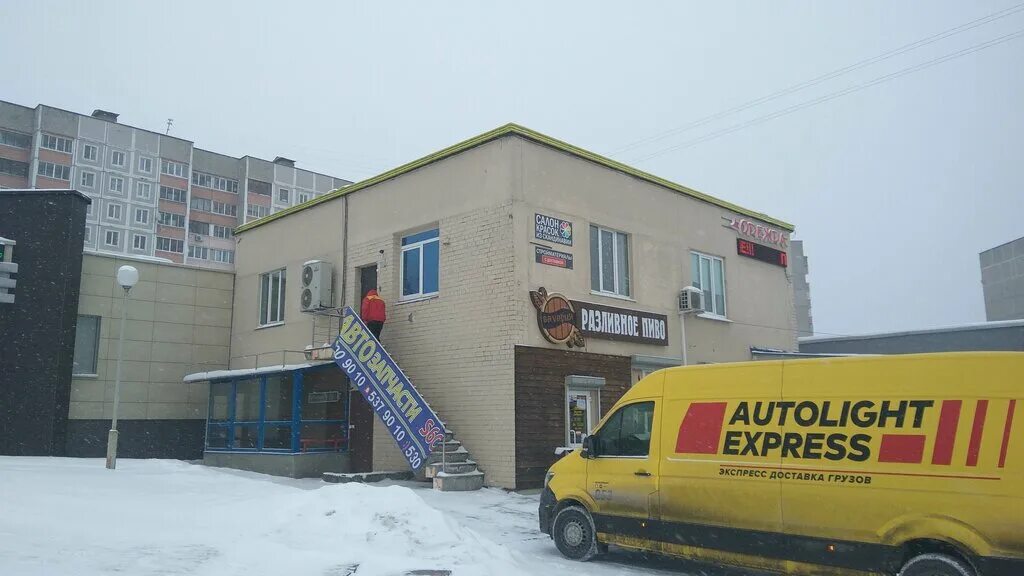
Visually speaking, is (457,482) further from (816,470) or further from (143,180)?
(143,180)

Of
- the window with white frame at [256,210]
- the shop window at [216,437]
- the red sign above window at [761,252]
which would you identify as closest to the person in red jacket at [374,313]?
the shop window at [216,437]

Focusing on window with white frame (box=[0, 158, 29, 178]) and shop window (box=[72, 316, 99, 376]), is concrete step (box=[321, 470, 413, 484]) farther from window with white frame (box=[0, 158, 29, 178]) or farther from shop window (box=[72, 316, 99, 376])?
window with white frame (box=[0, 158, 29, 178])

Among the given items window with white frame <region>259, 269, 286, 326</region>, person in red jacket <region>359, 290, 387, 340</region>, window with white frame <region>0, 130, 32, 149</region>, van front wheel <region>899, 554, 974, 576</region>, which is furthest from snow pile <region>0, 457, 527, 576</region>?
window with white frame <region>0, 130, 32, 149</region>

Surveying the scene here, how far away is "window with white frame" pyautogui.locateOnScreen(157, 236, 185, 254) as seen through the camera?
2943 inches

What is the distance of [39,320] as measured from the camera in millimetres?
19297

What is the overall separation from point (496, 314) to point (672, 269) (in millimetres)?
6148

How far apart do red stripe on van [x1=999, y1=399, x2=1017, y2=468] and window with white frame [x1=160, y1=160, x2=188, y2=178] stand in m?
80.1

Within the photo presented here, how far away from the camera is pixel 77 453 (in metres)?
20.0

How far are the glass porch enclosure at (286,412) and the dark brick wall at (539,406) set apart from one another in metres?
5.59

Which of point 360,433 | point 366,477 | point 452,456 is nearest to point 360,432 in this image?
point 360,433

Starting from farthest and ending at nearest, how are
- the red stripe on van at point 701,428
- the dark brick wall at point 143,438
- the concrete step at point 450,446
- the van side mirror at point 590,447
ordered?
the dark brick wall at point 143,438
the concrete step at point 450,446
the van side mirror at point 590,447
the red stripe on van at point 701,428

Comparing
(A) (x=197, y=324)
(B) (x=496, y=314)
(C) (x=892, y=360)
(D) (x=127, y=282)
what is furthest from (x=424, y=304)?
(C) (x=892, y=360)

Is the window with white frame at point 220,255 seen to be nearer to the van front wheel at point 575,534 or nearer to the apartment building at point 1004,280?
the apartment building at point 1004,280

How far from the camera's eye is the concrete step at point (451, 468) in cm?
1473
